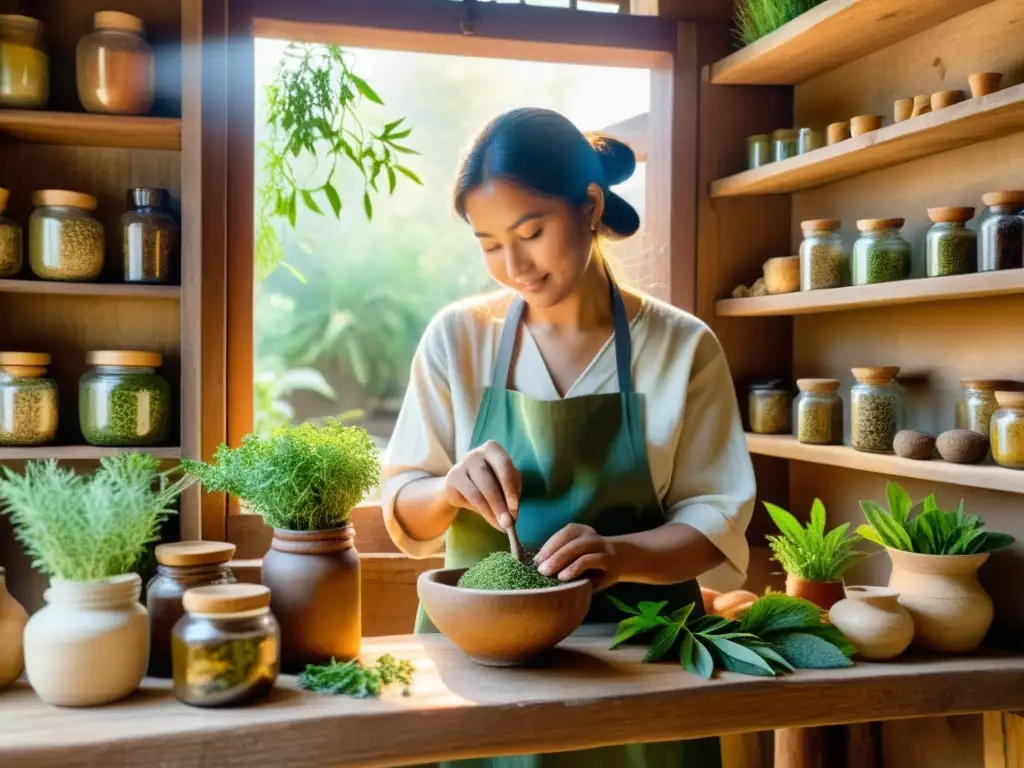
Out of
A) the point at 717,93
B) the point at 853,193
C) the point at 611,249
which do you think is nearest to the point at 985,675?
the point at 611,249

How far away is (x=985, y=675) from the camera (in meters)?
1.56

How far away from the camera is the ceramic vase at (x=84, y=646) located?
1257 mm

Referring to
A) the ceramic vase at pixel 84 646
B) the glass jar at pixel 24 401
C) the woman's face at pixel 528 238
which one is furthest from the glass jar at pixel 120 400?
the woman's face at pixel 528 238

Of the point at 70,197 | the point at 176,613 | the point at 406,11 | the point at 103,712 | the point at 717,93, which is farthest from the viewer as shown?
the point at 717,93

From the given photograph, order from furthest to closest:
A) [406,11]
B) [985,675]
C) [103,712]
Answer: [406,11]
[985,675]
[103,712]

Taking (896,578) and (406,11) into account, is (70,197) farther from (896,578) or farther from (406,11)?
(896,578)

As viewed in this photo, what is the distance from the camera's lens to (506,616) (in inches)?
53.1

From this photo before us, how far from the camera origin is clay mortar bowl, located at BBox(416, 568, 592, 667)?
1342 millimetres

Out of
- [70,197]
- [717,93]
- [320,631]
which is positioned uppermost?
[717,93]

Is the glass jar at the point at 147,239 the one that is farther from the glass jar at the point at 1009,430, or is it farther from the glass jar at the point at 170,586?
the glass jar at the point at 1009,430

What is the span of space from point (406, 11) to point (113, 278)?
0.92 metres

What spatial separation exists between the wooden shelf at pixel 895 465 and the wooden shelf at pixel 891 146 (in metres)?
0.63

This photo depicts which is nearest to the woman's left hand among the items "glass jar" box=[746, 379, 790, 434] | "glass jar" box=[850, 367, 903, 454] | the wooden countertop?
the wooden countertop

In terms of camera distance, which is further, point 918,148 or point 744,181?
point 744,181
